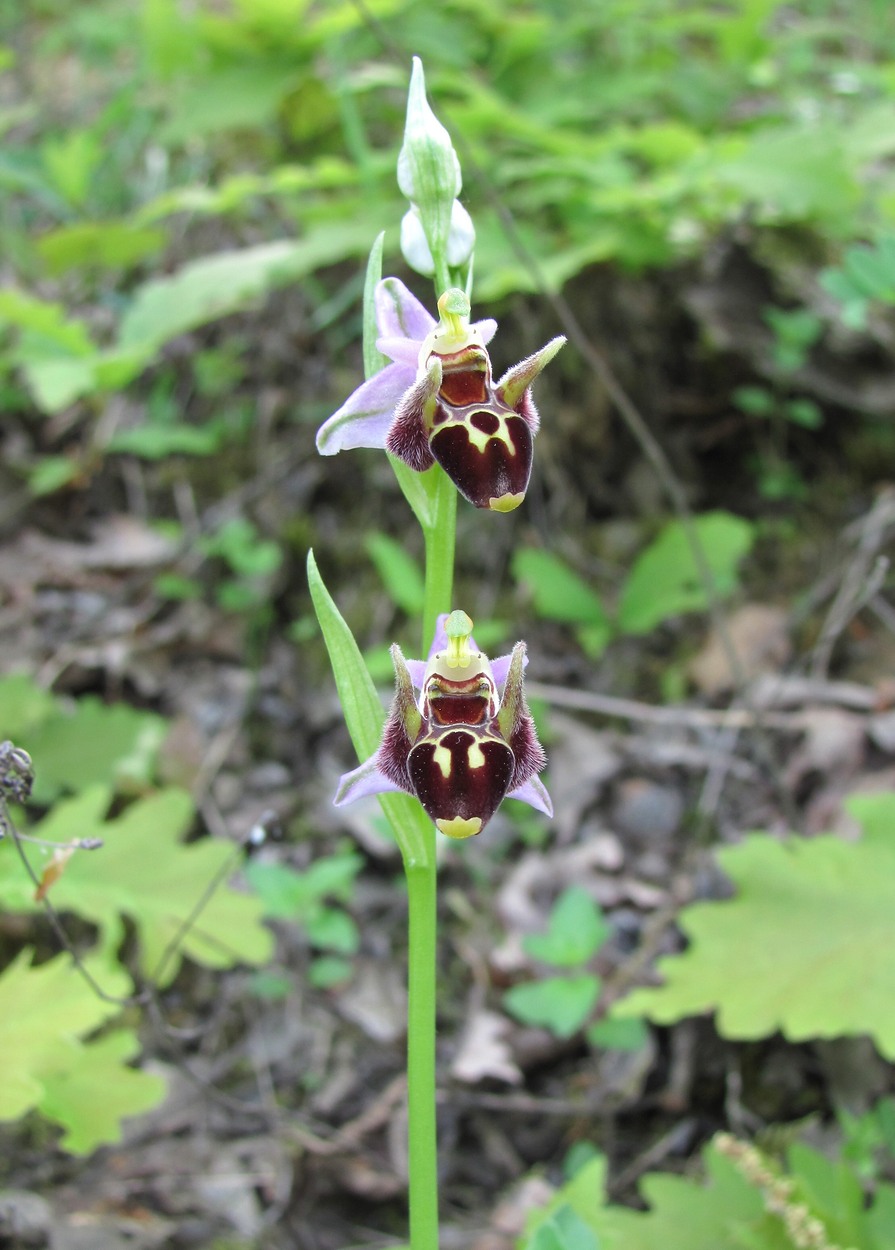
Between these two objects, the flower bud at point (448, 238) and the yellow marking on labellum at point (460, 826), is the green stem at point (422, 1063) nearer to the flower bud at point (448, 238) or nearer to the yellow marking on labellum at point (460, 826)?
the yellow marking on labellum at point (460, 826)

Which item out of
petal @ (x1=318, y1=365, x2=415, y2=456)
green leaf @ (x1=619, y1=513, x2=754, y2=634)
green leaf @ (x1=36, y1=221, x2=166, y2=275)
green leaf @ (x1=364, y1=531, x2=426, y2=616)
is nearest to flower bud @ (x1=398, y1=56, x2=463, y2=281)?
petal @ (x1=318, y1=365, x2=415, y2=456)

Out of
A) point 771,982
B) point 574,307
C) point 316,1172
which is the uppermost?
point 574,307

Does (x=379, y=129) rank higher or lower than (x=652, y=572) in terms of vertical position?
higher

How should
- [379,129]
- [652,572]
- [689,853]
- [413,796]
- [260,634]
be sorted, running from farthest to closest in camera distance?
[379,129] → [260,634] → [652,572] → [689,853] → [413,796]

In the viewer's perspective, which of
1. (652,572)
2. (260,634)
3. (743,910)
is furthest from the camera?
(260,634)

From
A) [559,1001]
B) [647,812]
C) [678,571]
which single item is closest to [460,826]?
[559,1001]

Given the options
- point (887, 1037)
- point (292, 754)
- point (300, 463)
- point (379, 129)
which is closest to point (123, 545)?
point (300, 463)

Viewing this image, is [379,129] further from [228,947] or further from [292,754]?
[228,947]

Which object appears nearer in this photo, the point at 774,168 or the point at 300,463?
the point at 774,168
